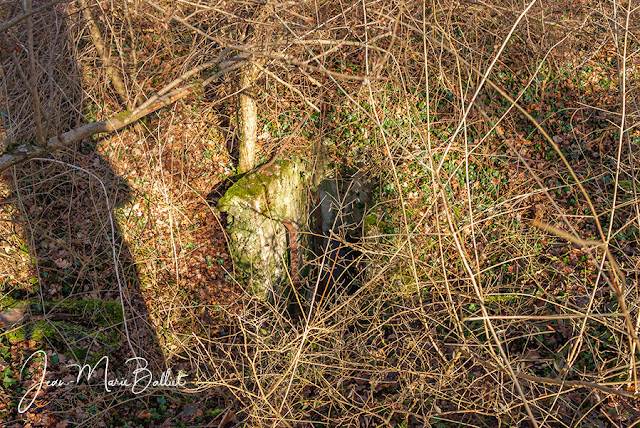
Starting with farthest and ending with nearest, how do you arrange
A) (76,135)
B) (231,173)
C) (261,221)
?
1. (231,173)
2. (261,221)
3. (76,135)

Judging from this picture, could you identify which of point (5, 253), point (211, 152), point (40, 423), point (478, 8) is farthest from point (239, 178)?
point (478, 8)

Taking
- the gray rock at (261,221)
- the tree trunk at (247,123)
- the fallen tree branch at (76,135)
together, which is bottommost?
the gray rock at (261,221)

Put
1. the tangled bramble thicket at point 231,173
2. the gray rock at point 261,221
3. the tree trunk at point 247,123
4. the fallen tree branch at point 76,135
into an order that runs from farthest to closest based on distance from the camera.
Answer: the gray rock at point 261,221 → the tree trunk at point 247,123 → the tangled bramble thicket at point 231,173 → the fallen tree branch at point 76,135

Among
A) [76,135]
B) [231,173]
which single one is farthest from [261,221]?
[76,135]

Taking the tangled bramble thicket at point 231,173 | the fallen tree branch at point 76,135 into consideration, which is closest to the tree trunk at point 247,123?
the tangled bramble thicket at point 231,173

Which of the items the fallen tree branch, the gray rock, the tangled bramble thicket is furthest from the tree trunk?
the fallen tree branch

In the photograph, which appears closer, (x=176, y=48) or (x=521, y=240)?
(x=521, y=240)

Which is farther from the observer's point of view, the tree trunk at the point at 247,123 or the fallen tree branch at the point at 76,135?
the tree trunk at the point at 247,123

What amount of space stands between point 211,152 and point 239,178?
656 mm

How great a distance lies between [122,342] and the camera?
5.27m

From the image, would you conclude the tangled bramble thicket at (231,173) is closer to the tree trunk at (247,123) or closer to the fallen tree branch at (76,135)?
the tree trunk at (247,123)

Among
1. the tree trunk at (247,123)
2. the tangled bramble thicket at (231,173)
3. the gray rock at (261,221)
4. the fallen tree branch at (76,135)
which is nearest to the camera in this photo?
the fallen tree branch at (76,135)

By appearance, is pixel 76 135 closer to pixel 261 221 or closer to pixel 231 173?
pixel 261 221

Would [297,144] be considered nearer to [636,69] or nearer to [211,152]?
[211,152]
